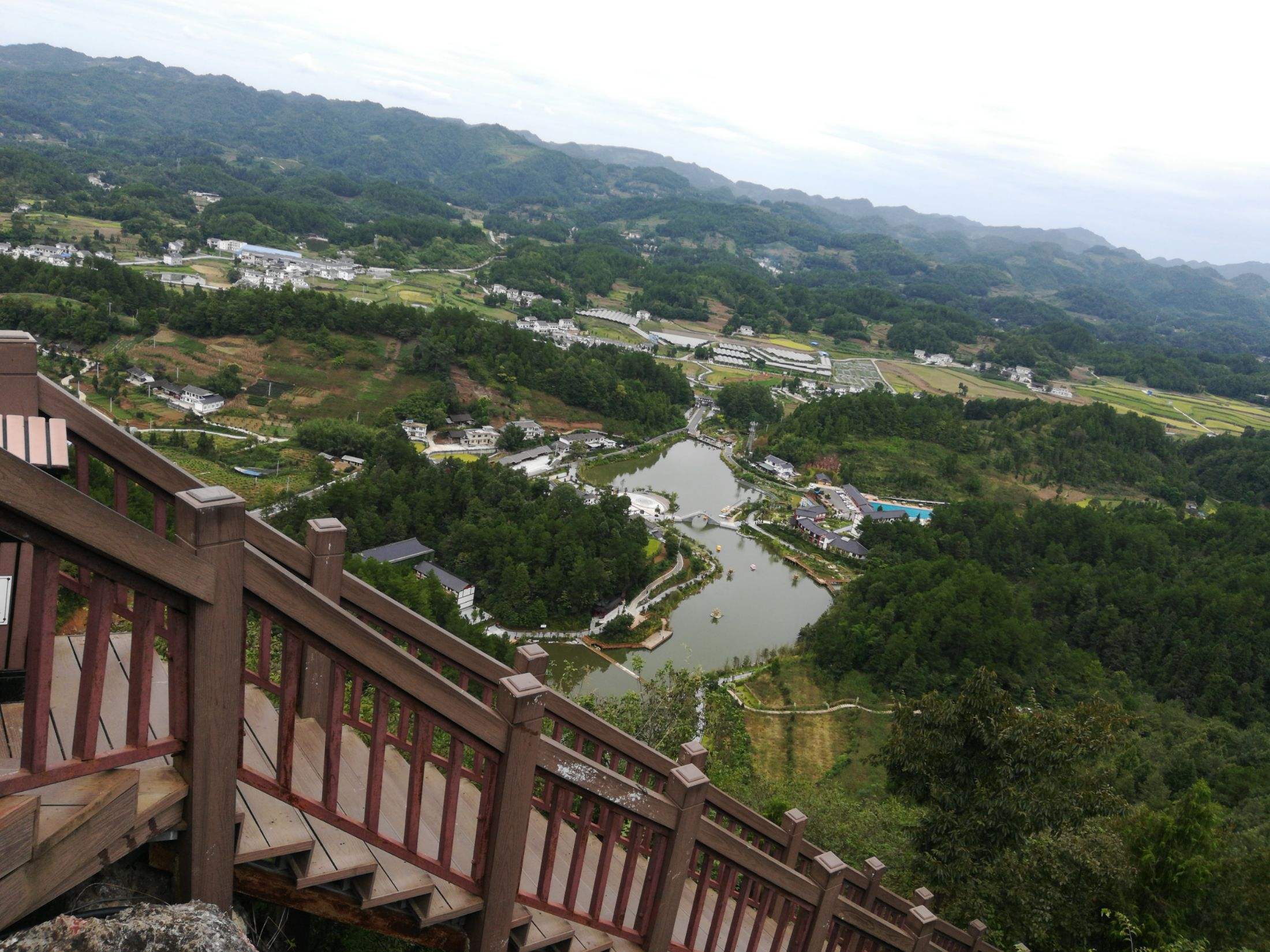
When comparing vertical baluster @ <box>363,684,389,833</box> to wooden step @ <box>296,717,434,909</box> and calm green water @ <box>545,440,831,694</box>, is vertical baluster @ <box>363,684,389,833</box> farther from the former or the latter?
calm green water @ <box>545,440,831,694</box>

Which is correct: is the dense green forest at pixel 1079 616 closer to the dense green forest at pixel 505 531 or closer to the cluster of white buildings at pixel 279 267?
the dense green forest at pixel 505 531

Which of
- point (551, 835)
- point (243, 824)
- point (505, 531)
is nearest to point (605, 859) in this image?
point (551, 835)

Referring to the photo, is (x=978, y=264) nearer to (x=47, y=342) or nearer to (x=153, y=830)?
(x=47, y=342)

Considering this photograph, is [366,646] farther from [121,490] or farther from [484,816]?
[121,490]

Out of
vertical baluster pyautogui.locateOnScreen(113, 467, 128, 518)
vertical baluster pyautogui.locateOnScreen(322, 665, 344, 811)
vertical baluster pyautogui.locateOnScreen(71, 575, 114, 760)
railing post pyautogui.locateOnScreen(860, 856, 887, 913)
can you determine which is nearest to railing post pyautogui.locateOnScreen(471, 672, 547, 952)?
vertical baluster pyautogui.locateOnScreen(322, 665, 344, 811)

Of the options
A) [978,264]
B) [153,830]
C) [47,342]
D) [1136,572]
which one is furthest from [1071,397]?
[978,264]

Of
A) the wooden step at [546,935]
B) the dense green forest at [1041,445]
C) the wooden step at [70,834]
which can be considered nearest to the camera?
the wooden step at [70,834]

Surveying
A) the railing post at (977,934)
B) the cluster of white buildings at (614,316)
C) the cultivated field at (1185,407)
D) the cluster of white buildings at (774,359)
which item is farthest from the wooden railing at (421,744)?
the cluster of white buildings at (614,316)
